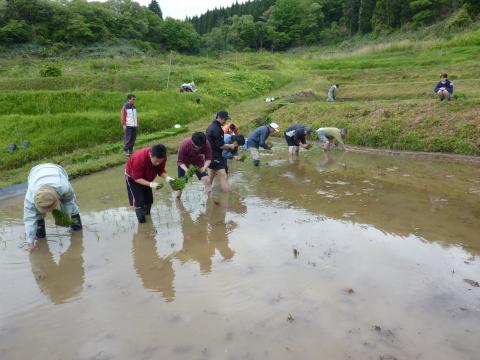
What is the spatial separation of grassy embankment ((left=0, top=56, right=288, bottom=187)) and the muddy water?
141 inches

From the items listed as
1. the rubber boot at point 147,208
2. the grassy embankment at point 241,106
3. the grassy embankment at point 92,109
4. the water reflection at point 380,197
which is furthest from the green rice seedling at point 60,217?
the grassy embankment at point 241,106

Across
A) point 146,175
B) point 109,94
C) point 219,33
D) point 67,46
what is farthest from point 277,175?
point 219,33

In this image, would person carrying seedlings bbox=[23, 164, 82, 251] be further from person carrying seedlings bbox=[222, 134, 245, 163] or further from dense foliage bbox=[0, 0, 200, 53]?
dense foliage bbox=[0, 0, 200, 53]

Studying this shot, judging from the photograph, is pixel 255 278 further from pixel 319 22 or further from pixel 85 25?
pixel 319 22

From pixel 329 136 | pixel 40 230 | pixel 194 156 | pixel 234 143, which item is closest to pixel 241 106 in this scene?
pixel 329 136

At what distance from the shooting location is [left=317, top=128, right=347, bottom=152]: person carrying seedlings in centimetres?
1159

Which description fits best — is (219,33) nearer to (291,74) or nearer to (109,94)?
(291,74)

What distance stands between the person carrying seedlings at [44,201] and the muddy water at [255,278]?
36 cm

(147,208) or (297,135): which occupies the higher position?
(297,135)

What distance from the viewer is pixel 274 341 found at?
367 cm

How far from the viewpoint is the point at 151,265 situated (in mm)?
5309

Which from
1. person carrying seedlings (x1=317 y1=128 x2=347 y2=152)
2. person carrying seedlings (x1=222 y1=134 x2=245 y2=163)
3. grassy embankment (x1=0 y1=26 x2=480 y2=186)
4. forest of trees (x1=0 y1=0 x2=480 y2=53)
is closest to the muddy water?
person carrying seedlings (x1=222 y1=134 x2=245 y2=163)

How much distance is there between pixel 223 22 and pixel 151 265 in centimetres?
7491

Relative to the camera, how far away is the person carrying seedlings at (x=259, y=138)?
1020 centimetres
